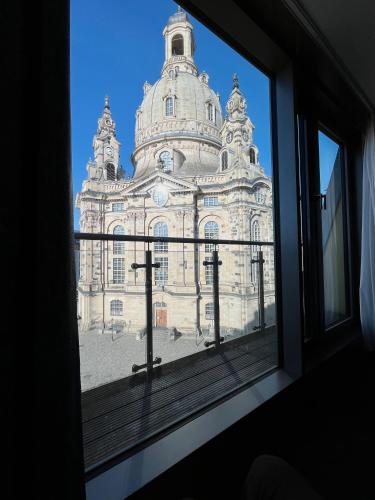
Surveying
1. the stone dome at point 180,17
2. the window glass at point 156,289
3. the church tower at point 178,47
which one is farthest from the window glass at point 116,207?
the church tower at point 178,47

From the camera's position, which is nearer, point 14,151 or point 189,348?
point 14,151

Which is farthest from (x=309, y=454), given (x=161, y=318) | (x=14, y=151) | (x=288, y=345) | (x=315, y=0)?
(x=315, y=0)

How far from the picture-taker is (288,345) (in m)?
1.51

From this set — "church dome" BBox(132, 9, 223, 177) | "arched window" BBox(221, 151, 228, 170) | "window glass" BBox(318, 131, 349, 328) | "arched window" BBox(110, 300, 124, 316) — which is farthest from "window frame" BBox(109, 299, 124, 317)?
"arched window" BBox(221, 151, 228, 170)

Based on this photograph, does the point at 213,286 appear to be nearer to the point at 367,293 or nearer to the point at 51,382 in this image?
the point at 367,293

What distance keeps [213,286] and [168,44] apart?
22149 mm

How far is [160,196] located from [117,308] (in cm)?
979

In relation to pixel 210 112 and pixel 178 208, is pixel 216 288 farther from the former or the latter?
pixel 210 112

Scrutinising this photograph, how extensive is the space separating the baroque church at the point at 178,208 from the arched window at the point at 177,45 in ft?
0.27

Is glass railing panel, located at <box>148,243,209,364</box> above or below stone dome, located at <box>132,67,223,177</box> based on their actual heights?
below

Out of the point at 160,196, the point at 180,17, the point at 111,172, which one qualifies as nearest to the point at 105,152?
the point at 111,172

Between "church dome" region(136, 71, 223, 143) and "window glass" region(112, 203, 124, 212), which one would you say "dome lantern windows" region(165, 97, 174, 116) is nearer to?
"church dome" region(136, 71, 223, 143)

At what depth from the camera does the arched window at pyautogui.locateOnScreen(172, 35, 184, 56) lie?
18.3 metres

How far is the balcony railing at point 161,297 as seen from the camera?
5.07 feet
